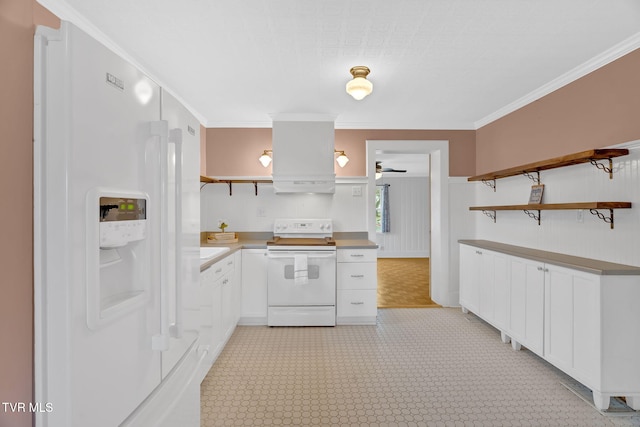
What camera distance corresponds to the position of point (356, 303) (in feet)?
12.0

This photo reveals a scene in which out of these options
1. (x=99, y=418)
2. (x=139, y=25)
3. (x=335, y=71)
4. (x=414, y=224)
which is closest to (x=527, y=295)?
(x=335, y=71)

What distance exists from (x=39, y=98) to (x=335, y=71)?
90.1 inches

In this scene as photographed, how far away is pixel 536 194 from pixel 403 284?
2886mm

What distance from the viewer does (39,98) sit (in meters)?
0.80

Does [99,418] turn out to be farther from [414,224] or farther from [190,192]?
[414,224]

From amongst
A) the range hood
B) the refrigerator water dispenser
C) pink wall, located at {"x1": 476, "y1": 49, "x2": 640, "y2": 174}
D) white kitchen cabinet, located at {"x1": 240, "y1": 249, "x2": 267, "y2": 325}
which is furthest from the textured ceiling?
white kitchen cabinet, located at {"x1": 240, "y1": 249, "x2": 267, "y2": 325}

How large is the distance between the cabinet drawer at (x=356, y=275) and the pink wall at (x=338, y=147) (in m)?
1.28

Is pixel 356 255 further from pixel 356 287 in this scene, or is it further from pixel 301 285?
pixel 301 285

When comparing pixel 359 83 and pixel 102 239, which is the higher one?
pixel 359 83

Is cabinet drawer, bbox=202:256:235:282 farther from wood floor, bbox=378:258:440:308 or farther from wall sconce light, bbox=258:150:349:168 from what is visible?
wood floor, bbox=378:258:440:308

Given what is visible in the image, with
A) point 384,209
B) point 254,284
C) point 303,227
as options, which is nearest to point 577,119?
point 303,227

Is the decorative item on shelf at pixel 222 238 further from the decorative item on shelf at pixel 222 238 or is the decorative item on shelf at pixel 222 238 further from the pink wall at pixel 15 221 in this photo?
the pink wall at pixel 15 221

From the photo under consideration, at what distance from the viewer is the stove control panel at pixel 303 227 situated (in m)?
4.19

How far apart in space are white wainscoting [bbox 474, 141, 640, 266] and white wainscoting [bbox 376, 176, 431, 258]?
4933 millimetres
